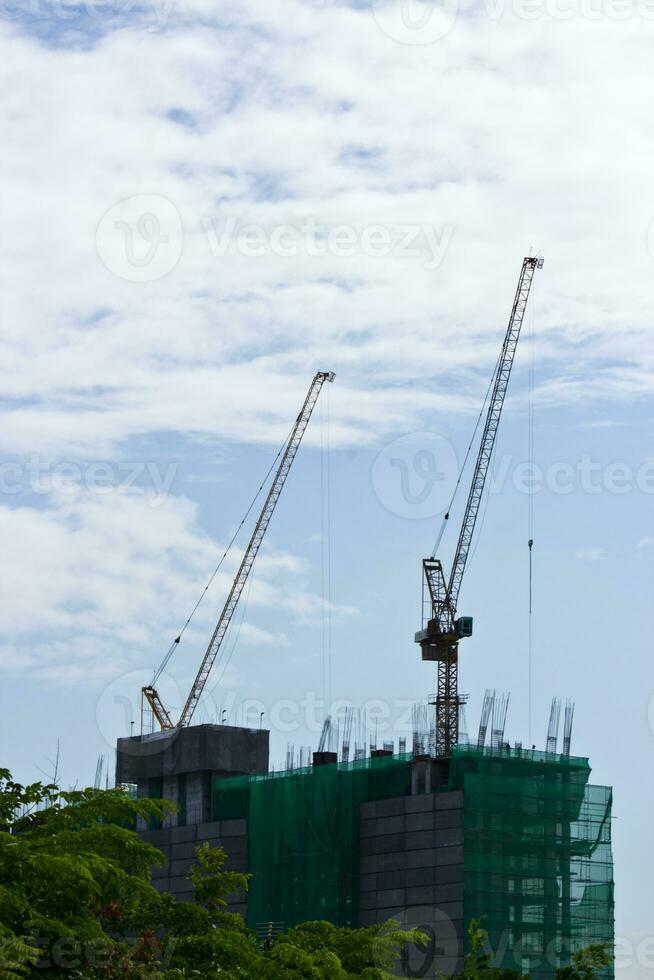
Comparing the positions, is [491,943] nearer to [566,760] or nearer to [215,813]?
[566,760]

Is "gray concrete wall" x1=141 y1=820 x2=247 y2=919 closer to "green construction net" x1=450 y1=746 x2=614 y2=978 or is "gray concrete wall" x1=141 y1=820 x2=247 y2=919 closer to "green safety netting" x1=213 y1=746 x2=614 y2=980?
"green safety netting" x1=213 y1=746 x2=614 y2=980

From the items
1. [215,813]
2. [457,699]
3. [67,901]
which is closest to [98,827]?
[67,901]

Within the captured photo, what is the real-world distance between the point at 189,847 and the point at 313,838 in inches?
755

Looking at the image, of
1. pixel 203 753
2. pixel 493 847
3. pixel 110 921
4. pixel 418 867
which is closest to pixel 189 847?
pixel 203 753

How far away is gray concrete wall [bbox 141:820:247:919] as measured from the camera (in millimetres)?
167400

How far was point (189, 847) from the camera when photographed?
176250 millimetres

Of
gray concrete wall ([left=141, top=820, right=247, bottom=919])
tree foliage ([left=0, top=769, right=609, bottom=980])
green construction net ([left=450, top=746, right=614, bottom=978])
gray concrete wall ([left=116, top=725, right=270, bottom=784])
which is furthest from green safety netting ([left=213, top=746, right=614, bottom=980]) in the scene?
tree foliage ([left=0, top=769, right=609, bottom=980])

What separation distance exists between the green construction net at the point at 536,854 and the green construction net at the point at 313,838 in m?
12.0

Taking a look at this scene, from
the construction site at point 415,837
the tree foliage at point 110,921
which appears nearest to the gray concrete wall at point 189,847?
the construction site at point 415,837

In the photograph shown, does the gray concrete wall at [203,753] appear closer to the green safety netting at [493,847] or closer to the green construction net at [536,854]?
the green safety netting at [493,847]

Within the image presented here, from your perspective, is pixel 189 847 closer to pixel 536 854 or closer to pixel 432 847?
pixel 432 847

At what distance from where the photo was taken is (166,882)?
17600 cm

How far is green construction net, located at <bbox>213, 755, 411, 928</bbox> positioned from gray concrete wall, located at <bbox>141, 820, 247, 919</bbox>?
6.51ft

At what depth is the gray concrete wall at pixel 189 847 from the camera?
167m
